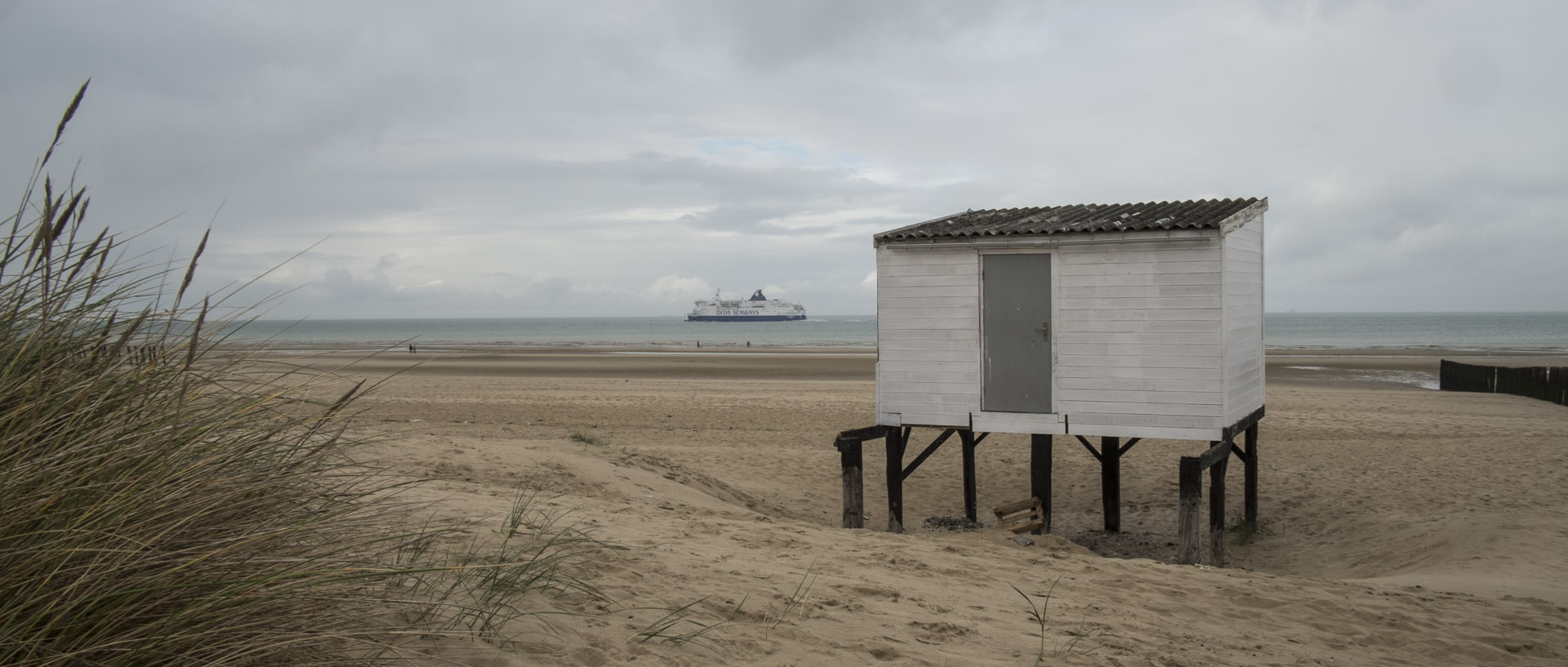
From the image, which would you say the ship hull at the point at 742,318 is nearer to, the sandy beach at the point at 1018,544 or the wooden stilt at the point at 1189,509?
the sandy beach at the point at 1018,544

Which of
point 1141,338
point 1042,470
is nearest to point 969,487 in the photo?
point 1042,470

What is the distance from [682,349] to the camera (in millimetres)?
51500

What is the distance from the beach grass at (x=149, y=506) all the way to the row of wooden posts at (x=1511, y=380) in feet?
82.1

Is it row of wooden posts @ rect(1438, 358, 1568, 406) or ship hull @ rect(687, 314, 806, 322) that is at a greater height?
ship hull @ rect(687, 314, 806, 322)

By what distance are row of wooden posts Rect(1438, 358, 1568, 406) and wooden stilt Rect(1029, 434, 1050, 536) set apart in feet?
56.8

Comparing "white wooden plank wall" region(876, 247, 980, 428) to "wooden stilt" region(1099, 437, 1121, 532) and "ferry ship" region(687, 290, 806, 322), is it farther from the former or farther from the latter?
"ferry ship" region(687, 290, 806, 322)

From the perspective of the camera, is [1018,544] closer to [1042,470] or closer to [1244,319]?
[1042,470]

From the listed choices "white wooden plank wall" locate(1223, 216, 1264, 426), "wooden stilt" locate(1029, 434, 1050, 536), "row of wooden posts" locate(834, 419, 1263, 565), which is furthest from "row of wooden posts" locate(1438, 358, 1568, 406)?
"wooden stilt" locate(1029, 434, 1050, 536)

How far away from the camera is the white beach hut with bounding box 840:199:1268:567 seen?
344 inches

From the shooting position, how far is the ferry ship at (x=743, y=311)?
14438 cm

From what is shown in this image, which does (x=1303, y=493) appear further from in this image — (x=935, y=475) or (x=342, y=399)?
(x=342, y=399)

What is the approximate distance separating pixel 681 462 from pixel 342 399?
9.85 meters

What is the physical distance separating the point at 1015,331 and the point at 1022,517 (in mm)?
2042

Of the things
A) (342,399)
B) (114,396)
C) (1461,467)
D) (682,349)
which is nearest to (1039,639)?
(342,399)
